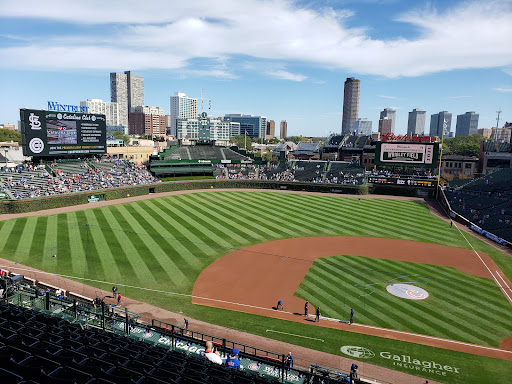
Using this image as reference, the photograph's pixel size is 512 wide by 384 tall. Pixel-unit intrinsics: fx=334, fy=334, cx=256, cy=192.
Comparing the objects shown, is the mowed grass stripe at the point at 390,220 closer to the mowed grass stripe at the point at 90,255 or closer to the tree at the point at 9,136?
the mowed grass stripe at the point at 90,255

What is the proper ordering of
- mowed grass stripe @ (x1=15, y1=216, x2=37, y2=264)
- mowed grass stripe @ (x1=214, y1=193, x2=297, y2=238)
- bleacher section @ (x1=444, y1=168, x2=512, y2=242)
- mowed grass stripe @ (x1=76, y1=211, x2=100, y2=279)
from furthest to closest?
bleacher section @ (x1=444, y1=168, x2=512, y2=242)
mowed grass stripe @ (x1=214, y1=193, x2=297, y2=238)
mowed grass stripe @ (x1=15, y1=216, x2=37, y2=264)
mowed grass stripe @ (x1=76, y1=211, x2=100, y2=279)

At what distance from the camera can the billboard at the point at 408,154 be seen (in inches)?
2576

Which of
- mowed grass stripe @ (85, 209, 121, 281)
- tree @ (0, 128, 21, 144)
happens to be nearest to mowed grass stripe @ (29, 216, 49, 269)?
mowed grass stripe @ (85, 209, 121, 281)

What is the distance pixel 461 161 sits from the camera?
97938 millimetres

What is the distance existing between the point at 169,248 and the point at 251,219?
52.5ft

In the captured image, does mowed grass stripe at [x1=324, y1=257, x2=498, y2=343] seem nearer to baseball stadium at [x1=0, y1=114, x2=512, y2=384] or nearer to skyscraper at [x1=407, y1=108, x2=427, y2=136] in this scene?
baseball stadium at [x1=0, y1=114, x2=512, y2=384]

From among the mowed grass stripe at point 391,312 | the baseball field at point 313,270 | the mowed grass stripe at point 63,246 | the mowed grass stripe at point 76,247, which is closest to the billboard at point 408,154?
the baseball field at point 313,270

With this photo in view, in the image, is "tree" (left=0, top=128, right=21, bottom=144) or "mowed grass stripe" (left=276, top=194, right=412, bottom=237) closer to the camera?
"mowed grass stripe" (left=276, top=194, right=412, bottom=237)

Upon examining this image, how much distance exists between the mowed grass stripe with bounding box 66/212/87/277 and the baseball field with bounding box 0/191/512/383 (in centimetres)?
14

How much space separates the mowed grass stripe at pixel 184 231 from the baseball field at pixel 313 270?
0.48ft

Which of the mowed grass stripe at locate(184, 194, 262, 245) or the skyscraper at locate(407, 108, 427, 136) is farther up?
the skyscraper at locate(407, 108, 427, 136)

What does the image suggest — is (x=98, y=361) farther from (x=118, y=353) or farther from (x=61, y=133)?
(x=61, y=133)

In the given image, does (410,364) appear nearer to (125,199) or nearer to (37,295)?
(37,295)

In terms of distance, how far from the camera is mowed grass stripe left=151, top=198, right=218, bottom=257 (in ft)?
109
